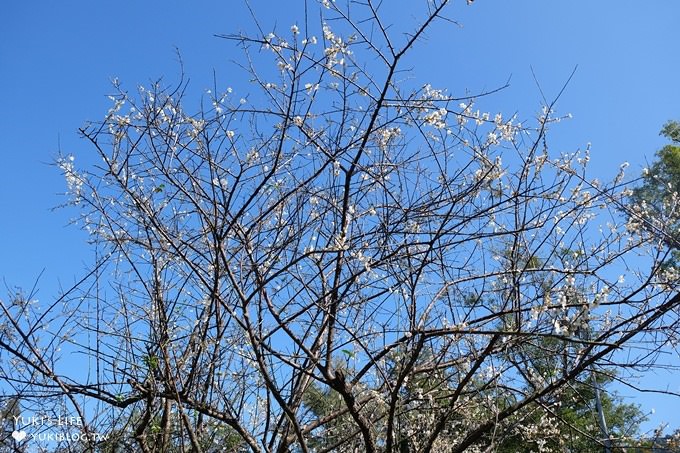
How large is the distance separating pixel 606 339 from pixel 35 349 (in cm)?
315

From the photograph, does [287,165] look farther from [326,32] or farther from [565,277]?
[565,277]

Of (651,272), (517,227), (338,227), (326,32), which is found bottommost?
(651,272)

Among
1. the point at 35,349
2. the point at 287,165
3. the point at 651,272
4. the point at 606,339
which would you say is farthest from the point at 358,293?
the point at 35,349

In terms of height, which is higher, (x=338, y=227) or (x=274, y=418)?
(x=338, y=227)

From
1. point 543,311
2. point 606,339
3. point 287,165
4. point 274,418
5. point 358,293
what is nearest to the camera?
point 543,311

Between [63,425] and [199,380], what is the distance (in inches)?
41.2

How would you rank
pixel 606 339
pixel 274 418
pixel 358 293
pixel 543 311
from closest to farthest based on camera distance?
pixel 543 311
pixel 606 339
pixel 358 293
pixel 274 418

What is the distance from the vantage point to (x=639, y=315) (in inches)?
107

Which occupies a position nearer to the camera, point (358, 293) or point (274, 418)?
point (358, 293)

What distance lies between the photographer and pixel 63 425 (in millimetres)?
3570

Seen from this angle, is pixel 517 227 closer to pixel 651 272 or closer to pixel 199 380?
pixel 651 272

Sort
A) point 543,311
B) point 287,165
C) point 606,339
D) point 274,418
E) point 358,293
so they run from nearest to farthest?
point 543,311, point 606,339, point 287,165, point 358,293, point 274,418

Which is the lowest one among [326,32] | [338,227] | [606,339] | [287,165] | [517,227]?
[606,339]

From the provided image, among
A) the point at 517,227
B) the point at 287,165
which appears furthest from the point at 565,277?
the point at 287,165
